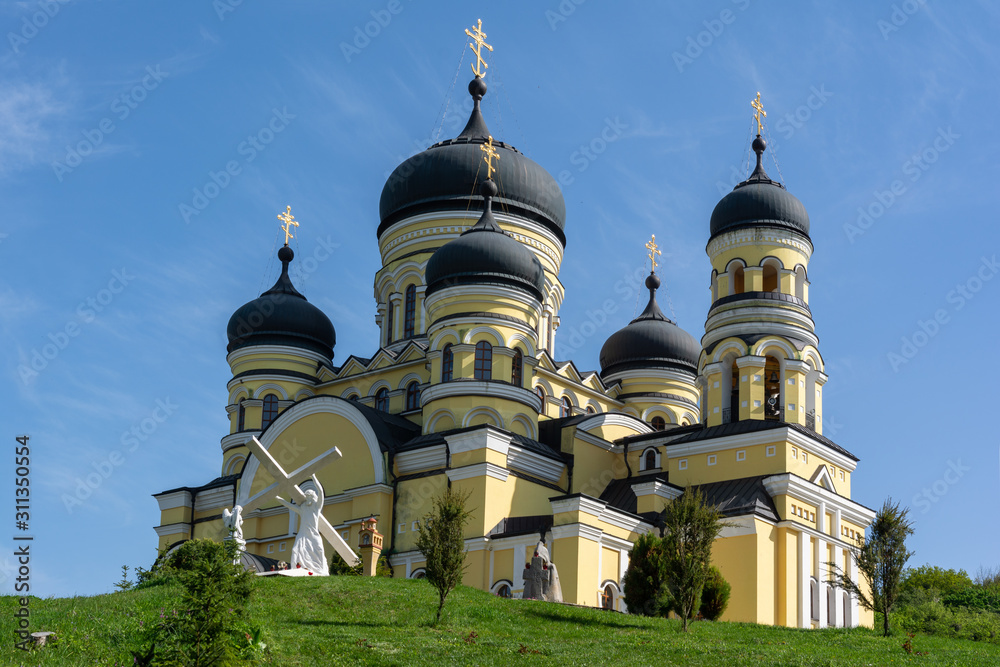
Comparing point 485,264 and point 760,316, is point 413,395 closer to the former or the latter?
point 485,264

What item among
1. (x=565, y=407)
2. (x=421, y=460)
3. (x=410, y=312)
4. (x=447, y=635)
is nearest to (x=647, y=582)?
(x=447, y=635)

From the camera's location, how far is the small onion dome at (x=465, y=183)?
3325 cm

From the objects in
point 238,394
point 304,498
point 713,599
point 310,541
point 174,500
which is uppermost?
point 238,394

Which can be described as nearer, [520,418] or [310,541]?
[310,541]

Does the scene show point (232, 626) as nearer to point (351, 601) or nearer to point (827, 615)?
point (351, 601)

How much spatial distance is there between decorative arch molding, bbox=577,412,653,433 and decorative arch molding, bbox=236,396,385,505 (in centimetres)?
458

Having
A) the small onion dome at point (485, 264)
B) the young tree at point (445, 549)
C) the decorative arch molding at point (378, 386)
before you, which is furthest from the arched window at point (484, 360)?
the young tree at point (445, 549)

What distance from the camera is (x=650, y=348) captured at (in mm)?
35500

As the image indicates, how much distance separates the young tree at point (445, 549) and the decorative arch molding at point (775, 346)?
11028mm

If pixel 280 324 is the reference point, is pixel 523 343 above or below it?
below

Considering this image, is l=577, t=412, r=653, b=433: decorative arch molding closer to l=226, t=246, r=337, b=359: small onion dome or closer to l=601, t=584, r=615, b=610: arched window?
l=601, t=584, r=615, b=610: arched window

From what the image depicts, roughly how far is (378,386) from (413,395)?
120 cm

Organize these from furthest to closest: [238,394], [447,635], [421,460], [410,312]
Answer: [238,394] → [410,312] → [421,460] → [447,635]

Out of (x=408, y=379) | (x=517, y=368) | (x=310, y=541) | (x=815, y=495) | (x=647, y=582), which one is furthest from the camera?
(x=408, y=379)
